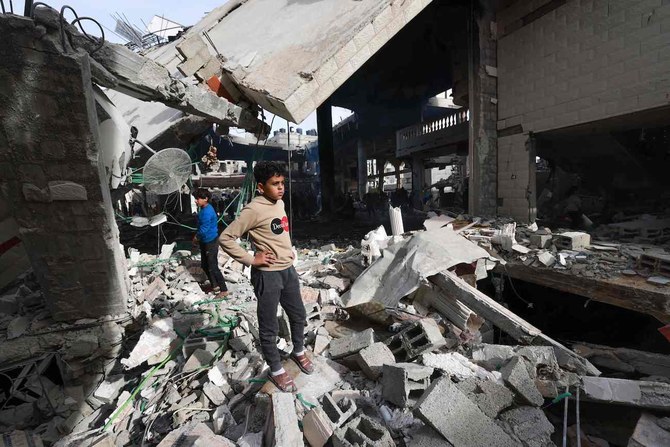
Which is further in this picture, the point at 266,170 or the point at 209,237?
the point at 209,237

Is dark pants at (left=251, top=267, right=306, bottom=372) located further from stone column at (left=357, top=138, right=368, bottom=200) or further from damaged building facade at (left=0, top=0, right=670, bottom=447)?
stone column at (left=357, top=138, right=368, bottom=200)

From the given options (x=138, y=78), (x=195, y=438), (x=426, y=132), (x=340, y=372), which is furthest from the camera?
(x=426, y=132)

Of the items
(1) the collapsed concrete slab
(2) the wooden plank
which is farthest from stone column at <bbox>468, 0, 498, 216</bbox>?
(1) the collapsed concrete slab

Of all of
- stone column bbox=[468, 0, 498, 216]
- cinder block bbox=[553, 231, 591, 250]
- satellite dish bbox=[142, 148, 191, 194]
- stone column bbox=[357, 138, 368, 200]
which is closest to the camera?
satellite dish bbox=[142, 148, 191, 194]

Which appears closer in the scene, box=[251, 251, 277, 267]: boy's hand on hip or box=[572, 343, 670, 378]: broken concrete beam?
box=[251, 251, 277, 267]: boy's hand on hip

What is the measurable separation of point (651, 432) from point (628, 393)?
328 millimetres

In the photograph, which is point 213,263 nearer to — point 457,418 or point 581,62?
point 457,418

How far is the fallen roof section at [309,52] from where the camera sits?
503 cm

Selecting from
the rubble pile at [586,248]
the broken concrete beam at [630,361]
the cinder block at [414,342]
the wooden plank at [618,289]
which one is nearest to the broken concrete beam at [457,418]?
the cinder block at [414,342]

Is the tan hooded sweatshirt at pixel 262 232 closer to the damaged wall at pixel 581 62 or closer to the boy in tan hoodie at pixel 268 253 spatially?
the boy in tan hoodie at pixel 268 253

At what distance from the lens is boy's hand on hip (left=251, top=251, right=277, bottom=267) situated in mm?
2543

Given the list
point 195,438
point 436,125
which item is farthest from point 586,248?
point 436,125

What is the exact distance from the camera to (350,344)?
3.09m

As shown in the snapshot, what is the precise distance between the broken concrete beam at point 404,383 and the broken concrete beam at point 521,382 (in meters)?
0.62
